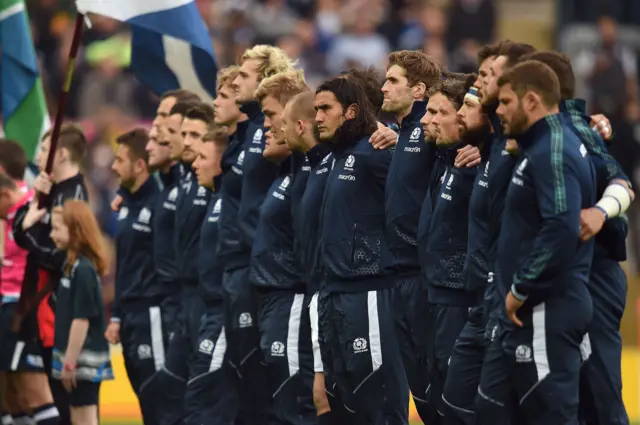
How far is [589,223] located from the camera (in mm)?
7430

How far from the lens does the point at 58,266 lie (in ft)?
37.9

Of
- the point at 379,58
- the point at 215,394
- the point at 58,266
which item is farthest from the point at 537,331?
the point at 379,58

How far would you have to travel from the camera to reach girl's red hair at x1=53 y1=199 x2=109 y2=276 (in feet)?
37.1

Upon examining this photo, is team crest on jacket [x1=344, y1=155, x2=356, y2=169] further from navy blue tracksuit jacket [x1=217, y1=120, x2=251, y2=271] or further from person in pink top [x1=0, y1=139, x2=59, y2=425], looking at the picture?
person in pink top [x1=0, y1=139, x2=59, y2=425]

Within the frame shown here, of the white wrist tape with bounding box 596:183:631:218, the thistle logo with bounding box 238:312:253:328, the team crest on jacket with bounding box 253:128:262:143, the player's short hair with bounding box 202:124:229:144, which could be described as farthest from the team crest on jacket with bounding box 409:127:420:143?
the player's short hair with bounding box 202:124:229:144

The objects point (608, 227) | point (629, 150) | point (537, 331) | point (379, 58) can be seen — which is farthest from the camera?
point (379, 58)

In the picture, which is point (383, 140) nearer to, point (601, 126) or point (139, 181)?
point (601, 126)

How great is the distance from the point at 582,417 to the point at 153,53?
6351 mm

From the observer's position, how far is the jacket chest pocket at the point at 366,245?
363 inches

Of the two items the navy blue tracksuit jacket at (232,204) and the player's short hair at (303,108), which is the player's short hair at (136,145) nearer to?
the navy blue tracksuit jacket at (232,204)

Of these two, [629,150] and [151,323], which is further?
[629,150]

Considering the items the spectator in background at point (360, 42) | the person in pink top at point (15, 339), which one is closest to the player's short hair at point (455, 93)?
the person in pink top at point (15, 339)

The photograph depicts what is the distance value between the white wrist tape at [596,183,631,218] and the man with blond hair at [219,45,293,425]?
3.27 m

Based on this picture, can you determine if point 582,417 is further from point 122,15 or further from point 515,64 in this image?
point 122,15
